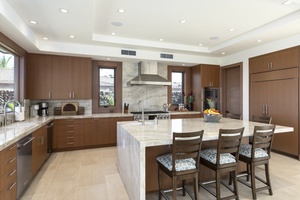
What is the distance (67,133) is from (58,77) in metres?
1.52

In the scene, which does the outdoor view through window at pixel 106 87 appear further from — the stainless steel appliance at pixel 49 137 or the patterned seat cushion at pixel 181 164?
the patterned seat cushion at pixel 181 164

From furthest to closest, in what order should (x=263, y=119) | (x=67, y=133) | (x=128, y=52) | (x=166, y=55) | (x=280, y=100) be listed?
1. (x=166, y=55)
2. (x=128, y=52)
3. (x=67, y=133)
4. (x=280, y=100)
5. (x=263, y=119)

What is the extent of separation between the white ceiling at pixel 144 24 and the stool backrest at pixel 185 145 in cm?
215

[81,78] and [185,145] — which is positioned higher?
[81,78]

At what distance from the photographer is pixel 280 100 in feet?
14.1

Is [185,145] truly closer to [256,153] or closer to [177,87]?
[256,153]

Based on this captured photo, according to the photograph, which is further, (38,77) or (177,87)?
(177,87)

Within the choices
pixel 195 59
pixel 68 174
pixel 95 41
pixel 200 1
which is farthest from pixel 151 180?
pixel 195 59

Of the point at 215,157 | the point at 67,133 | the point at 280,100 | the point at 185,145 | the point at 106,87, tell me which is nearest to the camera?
the point at 185,145

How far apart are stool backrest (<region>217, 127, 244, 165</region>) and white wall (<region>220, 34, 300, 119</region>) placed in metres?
3.28

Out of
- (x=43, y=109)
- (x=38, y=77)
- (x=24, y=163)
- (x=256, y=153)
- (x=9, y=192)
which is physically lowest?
(x=9, y=192)

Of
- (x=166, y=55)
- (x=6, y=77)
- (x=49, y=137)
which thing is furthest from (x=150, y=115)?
(x=6, y=77)

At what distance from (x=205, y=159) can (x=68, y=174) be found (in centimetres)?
249

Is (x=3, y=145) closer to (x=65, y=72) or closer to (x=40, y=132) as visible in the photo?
(x=40, y=132)
